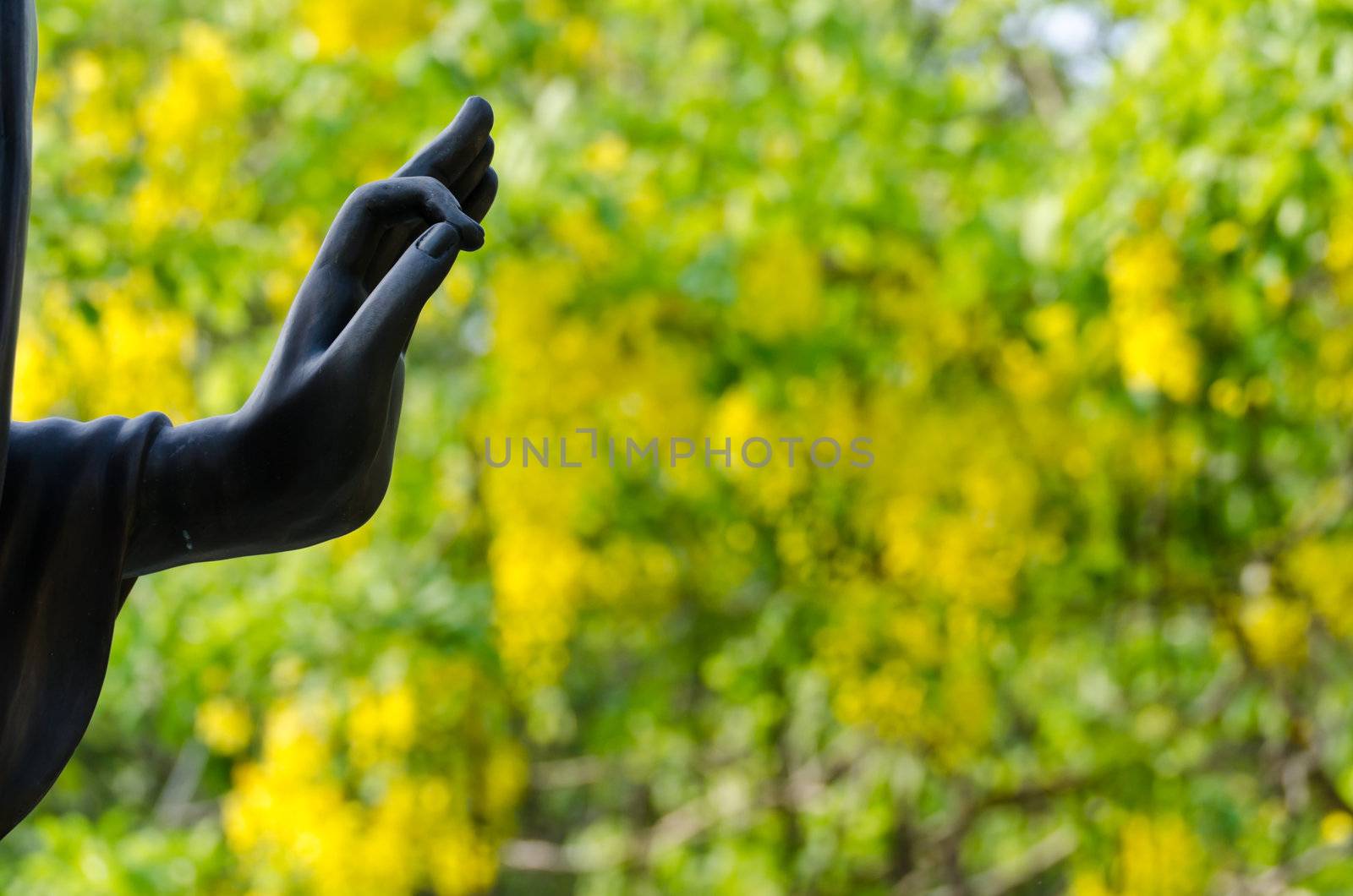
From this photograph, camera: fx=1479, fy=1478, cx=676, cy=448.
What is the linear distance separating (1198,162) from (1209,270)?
485 mm

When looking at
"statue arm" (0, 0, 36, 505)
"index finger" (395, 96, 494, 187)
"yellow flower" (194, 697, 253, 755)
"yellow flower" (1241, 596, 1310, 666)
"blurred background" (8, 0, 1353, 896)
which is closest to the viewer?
"statue arm" (0, 0, 36, 505)

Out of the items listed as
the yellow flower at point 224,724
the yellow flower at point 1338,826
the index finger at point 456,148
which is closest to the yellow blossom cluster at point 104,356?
the yellow flower at point 224,724

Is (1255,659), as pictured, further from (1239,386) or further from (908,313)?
(908,313)

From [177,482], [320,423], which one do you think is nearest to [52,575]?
[177,482]

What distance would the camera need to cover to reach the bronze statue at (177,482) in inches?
38.2

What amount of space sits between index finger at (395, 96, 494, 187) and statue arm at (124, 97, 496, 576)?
0.02 metres

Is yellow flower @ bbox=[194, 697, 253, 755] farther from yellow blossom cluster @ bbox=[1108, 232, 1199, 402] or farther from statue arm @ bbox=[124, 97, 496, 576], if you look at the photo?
statue arm @ bbox=[124, 97, 496, 576]

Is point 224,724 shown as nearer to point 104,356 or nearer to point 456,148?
point 104,356

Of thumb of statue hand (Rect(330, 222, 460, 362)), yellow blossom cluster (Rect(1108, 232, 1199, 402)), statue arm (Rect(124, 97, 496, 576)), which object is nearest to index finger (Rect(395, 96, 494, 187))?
statue arm (Rect(124, 97, 496, 576))

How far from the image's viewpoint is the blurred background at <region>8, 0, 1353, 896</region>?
3.21 meters

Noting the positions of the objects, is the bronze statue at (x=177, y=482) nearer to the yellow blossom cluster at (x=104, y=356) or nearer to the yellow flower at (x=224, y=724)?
the yellow blossom cluster at (x=104, y=356)

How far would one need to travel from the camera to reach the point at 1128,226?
329 cm

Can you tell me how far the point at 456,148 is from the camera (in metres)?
1.12

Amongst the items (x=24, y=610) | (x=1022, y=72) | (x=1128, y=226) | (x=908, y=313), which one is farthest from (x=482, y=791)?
(x=1022, y=72)
